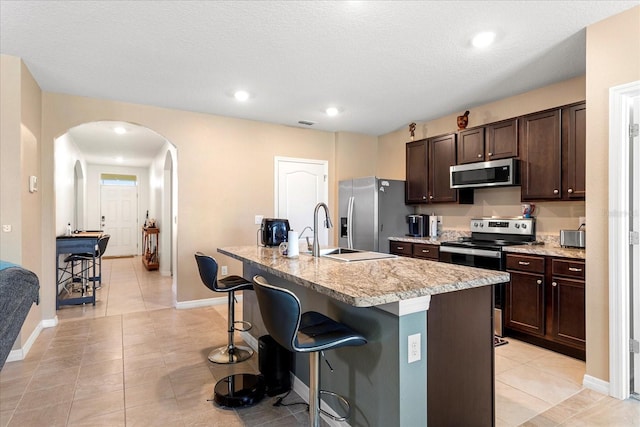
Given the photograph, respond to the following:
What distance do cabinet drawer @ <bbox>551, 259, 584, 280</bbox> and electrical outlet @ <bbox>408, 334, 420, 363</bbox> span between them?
210cm

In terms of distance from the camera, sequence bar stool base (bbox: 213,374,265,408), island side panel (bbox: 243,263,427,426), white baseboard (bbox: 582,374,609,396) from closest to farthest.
A: 1. island side panel (bbox: 243,263,427,426)
2. bar stool base (bbox: 213,374,265,408)
3. white baseboard (bbox: 582,374,609,396)

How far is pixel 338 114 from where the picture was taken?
15.1 ft

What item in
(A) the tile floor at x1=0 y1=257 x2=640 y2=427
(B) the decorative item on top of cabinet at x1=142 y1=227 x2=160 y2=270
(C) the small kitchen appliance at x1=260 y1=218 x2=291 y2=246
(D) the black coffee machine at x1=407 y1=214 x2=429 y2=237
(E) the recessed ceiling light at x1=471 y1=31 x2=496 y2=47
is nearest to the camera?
(A) the tile floor at x1=0 y1=257 x2=640 y2=427

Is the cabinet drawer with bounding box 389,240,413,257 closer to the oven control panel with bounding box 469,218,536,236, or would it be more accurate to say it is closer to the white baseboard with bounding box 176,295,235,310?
the oven control panel with bounding box 469,218,536,236

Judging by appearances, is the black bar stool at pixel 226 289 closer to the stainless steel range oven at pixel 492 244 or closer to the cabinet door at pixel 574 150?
the stainless steel range oven at pixel 492 244

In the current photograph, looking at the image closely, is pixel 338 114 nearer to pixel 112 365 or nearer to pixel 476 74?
pixel 476 74

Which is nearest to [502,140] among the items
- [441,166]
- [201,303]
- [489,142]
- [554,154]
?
[489,142]

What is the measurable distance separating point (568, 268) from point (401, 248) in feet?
6.64

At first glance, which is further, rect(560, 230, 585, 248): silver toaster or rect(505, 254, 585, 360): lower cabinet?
rect(560, 230, 585, 248): silver toaster

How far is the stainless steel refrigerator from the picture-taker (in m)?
4.75

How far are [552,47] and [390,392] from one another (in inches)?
113

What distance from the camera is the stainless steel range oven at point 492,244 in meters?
3.39

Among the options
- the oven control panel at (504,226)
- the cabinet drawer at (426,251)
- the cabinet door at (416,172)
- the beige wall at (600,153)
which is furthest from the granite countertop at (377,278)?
the cabinet door at (416,172)

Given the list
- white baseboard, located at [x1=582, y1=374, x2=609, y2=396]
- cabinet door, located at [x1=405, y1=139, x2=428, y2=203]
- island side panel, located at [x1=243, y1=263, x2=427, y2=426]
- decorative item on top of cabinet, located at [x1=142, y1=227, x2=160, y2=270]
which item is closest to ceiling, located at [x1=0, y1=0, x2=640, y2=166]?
cabinet door, located at [x1=405, y1=139, x2=428, y2=203]
